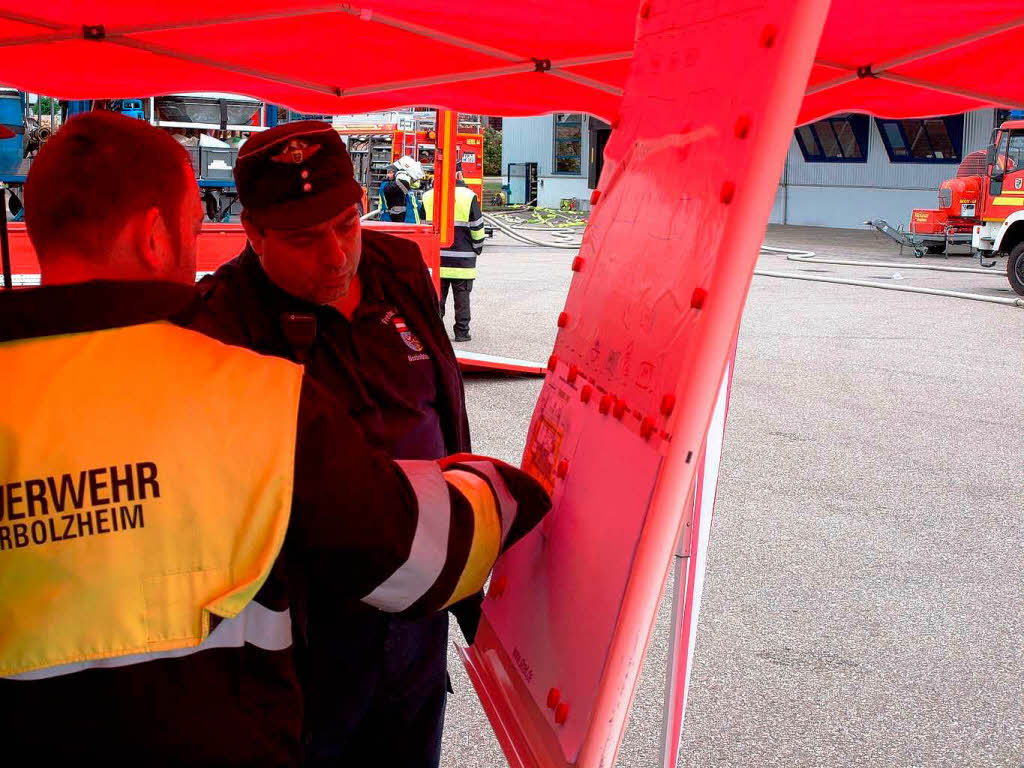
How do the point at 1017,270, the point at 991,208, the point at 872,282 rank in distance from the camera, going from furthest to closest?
the point at 991,208
the point at 872,282
the point at 1017,270

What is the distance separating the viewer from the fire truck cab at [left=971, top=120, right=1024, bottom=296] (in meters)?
16.9

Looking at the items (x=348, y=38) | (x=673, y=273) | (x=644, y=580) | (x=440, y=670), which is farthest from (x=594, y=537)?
(x=348, y=38)

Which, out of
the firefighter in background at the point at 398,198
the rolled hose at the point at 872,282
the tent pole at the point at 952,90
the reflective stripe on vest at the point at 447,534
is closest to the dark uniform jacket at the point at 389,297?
the reflective stripe on vest at the point at 447,534

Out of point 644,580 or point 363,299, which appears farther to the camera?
point 363,299

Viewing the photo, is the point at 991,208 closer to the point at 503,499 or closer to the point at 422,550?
the point at 503,499

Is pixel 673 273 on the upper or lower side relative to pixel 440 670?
upper

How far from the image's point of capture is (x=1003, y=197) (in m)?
17.5

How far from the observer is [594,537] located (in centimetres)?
148

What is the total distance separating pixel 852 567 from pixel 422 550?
422 cm

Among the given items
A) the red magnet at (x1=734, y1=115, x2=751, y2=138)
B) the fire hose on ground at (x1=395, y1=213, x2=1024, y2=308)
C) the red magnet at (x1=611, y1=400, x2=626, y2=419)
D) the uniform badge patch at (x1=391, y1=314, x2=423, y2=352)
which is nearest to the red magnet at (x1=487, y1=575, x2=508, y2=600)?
the red magnet at (x1=611, y1=400, x2=626, y2=419)

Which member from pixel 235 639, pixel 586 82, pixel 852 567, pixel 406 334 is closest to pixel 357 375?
pixel 406 334

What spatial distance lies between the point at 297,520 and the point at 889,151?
101 ft

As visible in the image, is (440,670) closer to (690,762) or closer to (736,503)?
(690,762)

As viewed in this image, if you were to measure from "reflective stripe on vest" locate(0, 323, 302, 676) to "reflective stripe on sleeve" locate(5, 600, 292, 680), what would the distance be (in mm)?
10
